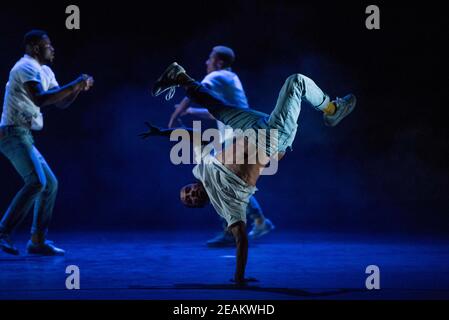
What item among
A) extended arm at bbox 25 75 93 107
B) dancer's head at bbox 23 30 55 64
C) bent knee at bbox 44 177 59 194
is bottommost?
bent knee at bbox 44 177 59 194

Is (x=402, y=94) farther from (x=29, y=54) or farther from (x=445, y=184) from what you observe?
(x=29, y=54)

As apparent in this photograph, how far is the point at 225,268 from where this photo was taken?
435 cm

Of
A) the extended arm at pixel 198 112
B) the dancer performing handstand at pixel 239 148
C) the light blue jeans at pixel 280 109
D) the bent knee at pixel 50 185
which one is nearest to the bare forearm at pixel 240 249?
the dancer performing handstand at pixel 239 148

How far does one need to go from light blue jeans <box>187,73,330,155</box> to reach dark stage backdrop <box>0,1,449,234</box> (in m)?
2.83

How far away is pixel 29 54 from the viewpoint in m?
5.07

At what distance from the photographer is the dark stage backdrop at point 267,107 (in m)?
6.97

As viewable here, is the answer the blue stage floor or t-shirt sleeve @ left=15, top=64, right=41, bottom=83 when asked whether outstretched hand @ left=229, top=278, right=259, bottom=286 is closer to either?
the blue stage floor

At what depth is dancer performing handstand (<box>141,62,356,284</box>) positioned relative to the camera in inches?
150

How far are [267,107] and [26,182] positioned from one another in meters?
3.06

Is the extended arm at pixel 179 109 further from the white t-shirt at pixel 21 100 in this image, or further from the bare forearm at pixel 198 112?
the white t-shirt at pixel 21 100

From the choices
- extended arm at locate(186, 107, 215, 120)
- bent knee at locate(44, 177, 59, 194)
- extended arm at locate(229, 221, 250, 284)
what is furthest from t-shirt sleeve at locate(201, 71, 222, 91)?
extended arm at locate(229, 221, 250, 284)

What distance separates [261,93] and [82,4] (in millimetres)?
2023

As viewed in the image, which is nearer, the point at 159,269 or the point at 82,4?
the point at 159,269

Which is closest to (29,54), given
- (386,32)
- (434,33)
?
(386,32)
